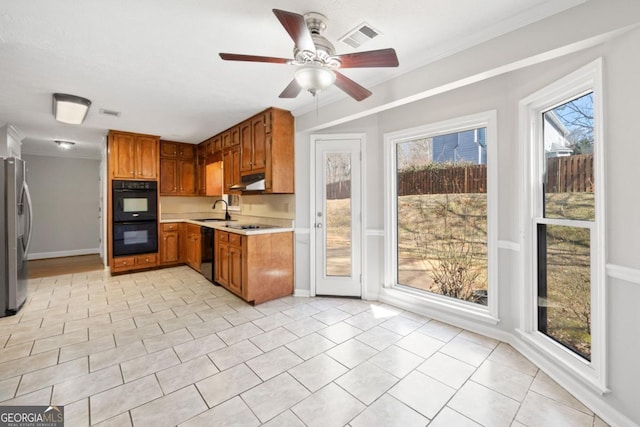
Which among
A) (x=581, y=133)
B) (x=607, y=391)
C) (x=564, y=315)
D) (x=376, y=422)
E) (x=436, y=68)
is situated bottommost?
(x=376, y=422)

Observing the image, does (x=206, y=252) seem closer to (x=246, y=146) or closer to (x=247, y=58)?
(x=246, y=146)

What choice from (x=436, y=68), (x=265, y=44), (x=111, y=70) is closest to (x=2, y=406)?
(x=111, y=70)

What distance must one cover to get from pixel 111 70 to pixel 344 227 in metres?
2.89

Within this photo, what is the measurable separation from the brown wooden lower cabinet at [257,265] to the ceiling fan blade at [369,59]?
232 centimetres

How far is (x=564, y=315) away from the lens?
6.73 ft

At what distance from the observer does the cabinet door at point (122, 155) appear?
4684mm

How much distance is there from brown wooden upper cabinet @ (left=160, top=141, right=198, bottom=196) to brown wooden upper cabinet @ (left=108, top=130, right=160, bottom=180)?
374mm

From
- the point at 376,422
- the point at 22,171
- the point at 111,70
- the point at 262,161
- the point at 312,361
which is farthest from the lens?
the point at 262,161

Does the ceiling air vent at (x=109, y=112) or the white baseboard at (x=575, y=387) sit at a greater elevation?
the ceiling air vent at (x=109, y=112)

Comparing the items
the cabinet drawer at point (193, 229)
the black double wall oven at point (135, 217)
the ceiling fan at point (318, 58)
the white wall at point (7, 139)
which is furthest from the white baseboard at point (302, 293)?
the white wall at point (7, 139)

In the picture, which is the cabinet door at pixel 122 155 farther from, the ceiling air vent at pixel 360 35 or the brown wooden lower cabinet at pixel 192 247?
the ceiling air vent at pixel 360 35

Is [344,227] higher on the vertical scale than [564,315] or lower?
higher

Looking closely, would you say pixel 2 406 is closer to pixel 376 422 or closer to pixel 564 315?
pixel 376 422

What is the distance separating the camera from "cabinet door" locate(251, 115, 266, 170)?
12.5 ft
